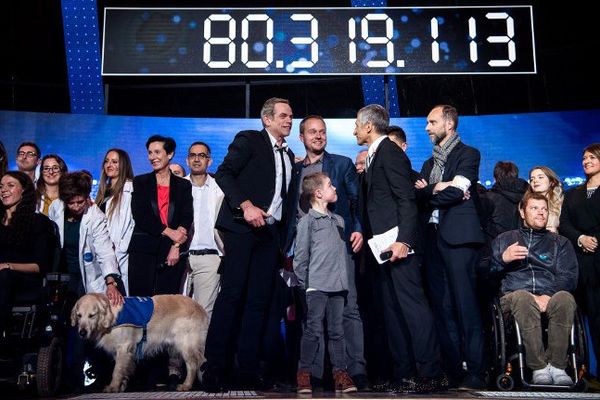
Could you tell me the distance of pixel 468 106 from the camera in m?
9.40

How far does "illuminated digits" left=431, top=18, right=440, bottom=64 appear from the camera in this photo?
6766 mm

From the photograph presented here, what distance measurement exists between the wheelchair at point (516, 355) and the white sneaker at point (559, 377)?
26 mm

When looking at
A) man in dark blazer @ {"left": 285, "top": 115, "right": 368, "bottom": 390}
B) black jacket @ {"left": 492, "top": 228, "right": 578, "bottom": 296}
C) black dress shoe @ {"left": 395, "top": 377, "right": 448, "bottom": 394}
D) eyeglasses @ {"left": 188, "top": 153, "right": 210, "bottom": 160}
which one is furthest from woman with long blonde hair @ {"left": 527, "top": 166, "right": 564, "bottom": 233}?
eyeglasses @ {"left": 188, "top": 153, "right": 210, "bottom": 160}

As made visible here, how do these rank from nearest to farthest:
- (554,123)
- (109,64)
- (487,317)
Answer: (487,317) → (109,64) → (554,123)

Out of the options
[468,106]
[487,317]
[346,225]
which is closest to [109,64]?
[346,225]

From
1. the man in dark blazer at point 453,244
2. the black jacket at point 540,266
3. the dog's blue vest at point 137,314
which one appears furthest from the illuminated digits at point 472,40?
the dog's blue vest at point 137,314

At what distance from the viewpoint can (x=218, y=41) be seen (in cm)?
676

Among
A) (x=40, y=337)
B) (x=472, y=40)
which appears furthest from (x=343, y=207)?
(x=472, y=40)

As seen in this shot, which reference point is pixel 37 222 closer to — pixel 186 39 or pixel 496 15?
pixel 186 39

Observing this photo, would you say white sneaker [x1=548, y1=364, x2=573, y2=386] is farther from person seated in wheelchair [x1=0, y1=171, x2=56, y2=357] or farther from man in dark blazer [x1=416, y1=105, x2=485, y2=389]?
person seated in wheelchair [x1=0, y1=171, x2=56, y2=357]

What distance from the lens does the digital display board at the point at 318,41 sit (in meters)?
6.73

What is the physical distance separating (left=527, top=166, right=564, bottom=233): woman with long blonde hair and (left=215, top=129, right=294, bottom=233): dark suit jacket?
2.22 meters

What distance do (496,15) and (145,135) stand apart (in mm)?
3803

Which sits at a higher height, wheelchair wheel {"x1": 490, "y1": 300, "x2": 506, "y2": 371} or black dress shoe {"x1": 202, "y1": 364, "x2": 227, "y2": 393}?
wheelchair wheel {"x1": 490, "y1": 300, "x2": 506, "y2": 371}
